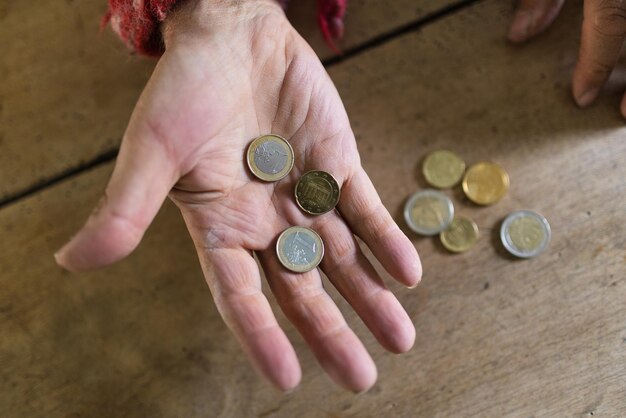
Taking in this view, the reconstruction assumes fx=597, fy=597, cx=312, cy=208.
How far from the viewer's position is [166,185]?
1227 millimetres

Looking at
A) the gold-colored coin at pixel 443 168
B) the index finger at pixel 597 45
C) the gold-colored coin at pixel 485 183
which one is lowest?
the gold-colored coin at pixel 485 183

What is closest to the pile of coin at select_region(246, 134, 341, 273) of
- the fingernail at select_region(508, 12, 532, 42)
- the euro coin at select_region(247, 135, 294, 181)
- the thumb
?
the euro coin at select_region(247, 135, 294, 181)

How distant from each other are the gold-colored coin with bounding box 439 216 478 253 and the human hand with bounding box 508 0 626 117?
525 mm

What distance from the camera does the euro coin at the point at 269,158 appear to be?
146cm

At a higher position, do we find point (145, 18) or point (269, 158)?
point (145, 18)

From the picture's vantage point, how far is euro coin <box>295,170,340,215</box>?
145 cm

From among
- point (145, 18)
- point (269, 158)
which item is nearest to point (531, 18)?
point (269, 158)

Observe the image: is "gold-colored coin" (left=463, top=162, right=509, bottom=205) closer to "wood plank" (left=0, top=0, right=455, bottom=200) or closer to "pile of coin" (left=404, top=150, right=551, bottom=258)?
"pile of coin" (left=404, top=150, right=551, bottom=258)

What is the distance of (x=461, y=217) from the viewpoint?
173 cm

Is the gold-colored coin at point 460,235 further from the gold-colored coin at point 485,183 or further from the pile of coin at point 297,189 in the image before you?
the pile of coin at point 297,189

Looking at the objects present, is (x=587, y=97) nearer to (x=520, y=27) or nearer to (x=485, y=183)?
(x=520, y=27)

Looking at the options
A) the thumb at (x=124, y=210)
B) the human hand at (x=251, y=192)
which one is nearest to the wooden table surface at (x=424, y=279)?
the human hand at (x=251, y=192)

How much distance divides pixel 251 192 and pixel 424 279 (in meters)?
0.57

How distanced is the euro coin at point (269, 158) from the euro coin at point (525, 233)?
66 cm
